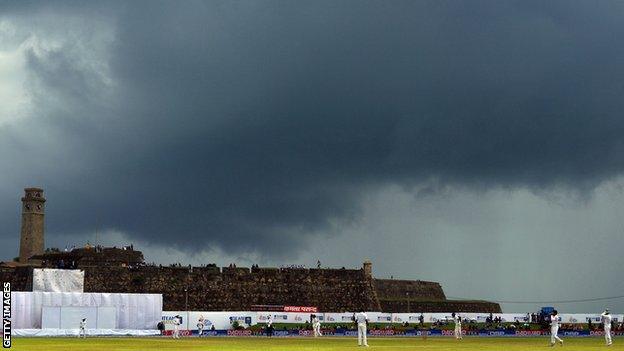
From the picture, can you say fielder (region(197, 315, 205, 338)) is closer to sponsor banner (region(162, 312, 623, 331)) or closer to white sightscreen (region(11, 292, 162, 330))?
sponsor banner (region(162, 312, 623, 331))

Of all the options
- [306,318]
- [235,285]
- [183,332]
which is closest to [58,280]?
[183,332]

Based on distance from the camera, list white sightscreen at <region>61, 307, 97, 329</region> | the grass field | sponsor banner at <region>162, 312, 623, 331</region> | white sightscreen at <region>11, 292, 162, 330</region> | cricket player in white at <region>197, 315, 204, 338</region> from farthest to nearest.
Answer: sponsor banner at <region>162, 312, 623, 331</region> → cricket player in white at <region>197, 315, 204, 338</region> → white sightscreen at <region>61, 307, 97, 329</region> → white sightscreen at <region>11, 292, 162, 330</region> → the grass field

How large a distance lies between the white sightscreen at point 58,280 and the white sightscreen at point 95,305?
34.9ft

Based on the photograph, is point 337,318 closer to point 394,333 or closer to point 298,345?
point 394,333

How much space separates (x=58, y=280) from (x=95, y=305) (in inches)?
460

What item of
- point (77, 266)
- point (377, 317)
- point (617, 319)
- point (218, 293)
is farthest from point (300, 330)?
point (617, 319)

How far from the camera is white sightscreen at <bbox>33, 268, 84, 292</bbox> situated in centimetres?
8269

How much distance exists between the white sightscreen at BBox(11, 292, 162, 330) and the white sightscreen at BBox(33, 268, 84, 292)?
1063 centimetres

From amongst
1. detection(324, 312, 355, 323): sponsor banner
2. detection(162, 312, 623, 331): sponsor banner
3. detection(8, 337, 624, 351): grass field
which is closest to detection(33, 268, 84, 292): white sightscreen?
detection(162, 312, 623, 331): sponsor banner

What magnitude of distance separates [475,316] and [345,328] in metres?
17.6

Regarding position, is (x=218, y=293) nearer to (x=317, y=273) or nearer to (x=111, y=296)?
(x=317, y=273)

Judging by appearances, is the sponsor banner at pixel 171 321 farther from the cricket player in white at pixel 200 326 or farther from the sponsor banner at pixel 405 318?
the sponsor banner at pixel 405 318

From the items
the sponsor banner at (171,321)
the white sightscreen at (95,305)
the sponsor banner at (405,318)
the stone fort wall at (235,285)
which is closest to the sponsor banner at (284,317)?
the sponsor banner at (171,321)

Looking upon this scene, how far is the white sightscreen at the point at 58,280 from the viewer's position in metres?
82.7
